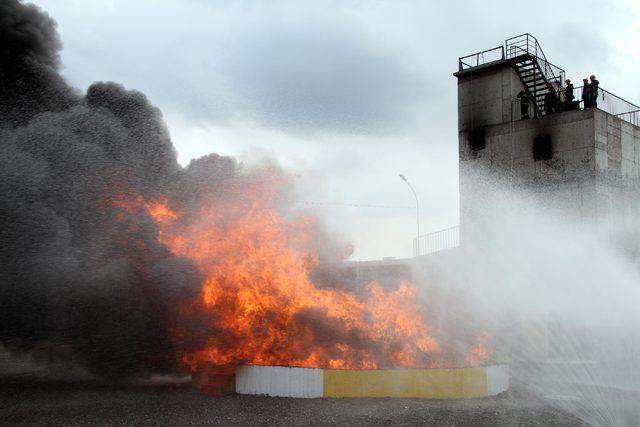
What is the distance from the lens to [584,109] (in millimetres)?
23922

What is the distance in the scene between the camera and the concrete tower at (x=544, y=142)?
23.7 meters

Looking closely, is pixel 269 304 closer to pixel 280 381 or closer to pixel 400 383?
pixel 280 381

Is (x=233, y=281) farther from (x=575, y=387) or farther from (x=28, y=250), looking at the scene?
Result: (x=575, y=387)

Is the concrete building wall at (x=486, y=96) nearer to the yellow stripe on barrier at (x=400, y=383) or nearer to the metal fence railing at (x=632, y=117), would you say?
the metal fence railing at (x=632, y=117)

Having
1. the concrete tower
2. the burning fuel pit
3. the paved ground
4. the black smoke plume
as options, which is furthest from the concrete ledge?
the concrete tower

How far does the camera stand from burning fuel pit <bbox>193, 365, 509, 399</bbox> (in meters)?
16.0

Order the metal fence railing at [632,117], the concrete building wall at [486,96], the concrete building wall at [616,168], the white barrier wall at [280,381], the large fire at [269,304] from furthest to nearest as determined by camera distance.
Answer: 1. the concrete building wall at [486,96]
2. the metal fence railing at [632,117]
3. the concrete building wall at [616,168]
4. the large fire at [269,304]
5. the white barrier wall at [280,381]

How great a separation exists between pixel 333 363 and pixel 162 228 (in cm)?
746

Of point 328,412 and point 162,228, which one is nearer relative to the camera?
point 328,412

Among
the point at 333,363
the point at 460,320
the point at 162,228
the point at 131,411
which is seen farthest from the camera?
the point at 460,320

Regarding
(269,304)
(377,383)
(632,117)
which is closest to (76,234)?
(269,304)

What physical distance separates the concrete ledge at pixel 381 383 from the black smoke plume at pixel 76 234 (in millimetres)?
4447

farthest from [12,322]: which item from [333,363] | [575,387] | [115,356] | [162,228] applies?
[575,387]

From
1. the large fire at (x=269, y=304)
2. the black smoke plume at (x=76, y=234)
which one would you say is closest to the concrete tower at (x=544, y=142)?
the large fire at (x=269, y=304)
